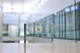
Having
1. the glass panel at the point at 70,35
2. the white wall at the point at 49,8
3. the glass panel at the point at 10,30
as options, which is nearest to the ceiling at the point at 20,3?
the white wall at the point at 49,8

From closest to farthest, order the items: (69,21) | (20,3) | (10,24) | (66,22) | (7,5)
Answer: (7,5) < (20,3) < (10,24) < (69,21) < (66,22)

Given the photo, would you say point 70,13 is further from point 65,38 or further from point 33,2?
point 33,2

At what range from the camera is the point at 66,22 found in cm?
854

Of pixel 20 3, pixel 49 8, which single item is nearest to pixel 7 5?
pixel 20 3

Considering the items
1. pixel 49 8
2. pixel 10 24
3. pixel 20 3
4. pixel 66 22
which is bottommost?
pixel 10 24

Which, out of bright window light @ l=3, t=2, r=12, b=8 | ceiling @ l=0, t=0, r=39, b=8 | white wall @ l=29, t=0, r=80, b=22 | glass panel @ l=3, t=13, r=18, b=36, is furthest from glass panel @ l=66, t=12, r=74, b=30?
bright window light @ l=3, t=2, r=12, b=8

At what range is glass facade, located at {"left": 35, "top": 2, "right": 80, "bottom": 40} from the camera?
7.91 meters

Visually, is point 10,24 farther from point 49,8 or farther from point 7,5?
point 49,8

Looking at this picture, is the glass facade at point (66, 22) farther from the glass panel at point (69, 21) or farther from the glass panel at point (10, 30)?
the glass panel at point (10, 30)

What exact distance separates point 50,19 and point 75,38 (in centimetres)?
237

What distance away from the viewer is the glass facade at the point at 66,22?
7914mm

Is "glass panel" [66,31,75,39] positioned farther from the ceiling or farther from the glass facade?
the ceiling

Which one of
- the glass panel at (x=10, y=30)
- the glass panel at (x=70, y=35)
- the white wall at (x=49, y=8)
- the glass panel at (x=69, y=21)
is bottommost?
the glass panel at (x=70, y=35)

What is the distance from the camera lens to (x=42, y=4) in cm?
801
